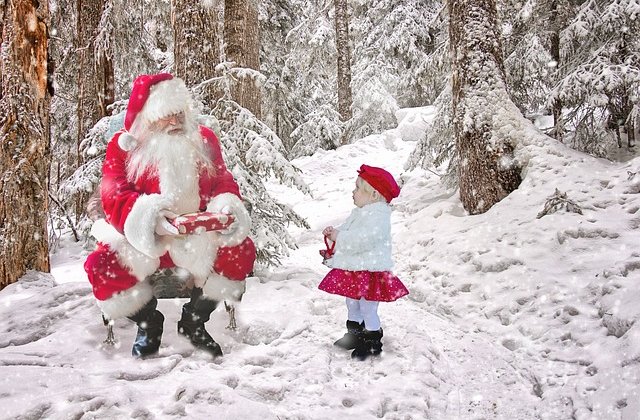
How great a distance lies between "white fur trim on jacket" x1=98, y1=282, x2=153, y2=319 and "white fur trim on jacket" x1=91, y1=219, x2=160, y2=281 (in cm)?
10

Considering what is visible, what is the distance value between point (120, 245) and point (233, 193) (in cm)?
91

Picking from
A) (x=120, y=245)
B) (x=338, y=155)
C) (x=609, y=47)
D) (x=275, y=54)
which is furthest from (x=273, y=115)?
(x=120, y=245)

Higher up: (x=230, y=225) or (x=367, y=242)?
(x=230, y=225)

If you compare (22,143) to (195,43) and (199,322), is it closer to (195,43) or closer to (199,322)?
(195,43)

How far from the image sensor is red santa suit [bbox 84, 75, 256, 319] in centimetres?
334

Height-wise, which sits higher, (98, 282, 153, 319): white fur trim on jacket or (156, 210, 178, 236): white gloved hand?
(156, 210, 178, 236): white gloved hand

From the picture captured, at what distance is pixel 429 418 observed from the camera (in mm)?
2973

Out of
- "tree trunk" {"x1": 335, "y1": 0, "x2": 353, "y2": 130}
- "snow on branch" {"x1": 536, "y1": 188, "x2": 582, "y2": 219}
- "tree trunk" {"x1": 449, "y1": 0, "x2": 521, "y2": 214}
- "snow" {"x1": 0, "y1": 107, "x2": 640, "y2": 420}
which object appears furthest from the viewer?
"tree trunk" {"x1": 335, "y1": 0, "x2": 353, "y2": 130}

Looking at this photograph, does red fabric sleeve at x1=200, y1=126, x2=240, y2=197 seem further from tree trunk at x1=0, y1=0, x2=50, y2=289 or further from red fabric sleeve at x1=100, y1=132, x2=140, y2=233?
tree trunk at x1=0, y1=0, x2=50, y2=289

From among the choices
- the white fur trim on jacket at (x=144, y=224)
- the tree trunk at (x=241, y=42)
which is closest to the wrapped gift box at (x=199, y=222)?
the white fur trim on jacket at (x=144, y=224)

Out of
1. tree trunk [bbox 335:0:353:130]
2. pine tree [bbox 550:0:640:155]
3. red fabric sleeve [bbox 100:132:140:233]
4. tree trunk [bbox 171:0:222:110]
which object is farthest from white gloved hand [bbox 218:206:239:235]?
tree trunk [bbox 335:0:353:130]

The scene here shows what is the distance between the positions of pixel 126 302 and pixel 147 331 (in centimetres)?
27

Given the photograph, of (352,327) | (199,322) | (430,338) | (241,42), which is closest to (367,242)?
(352,327)

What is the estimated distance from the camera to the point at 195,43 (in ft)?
17.4
